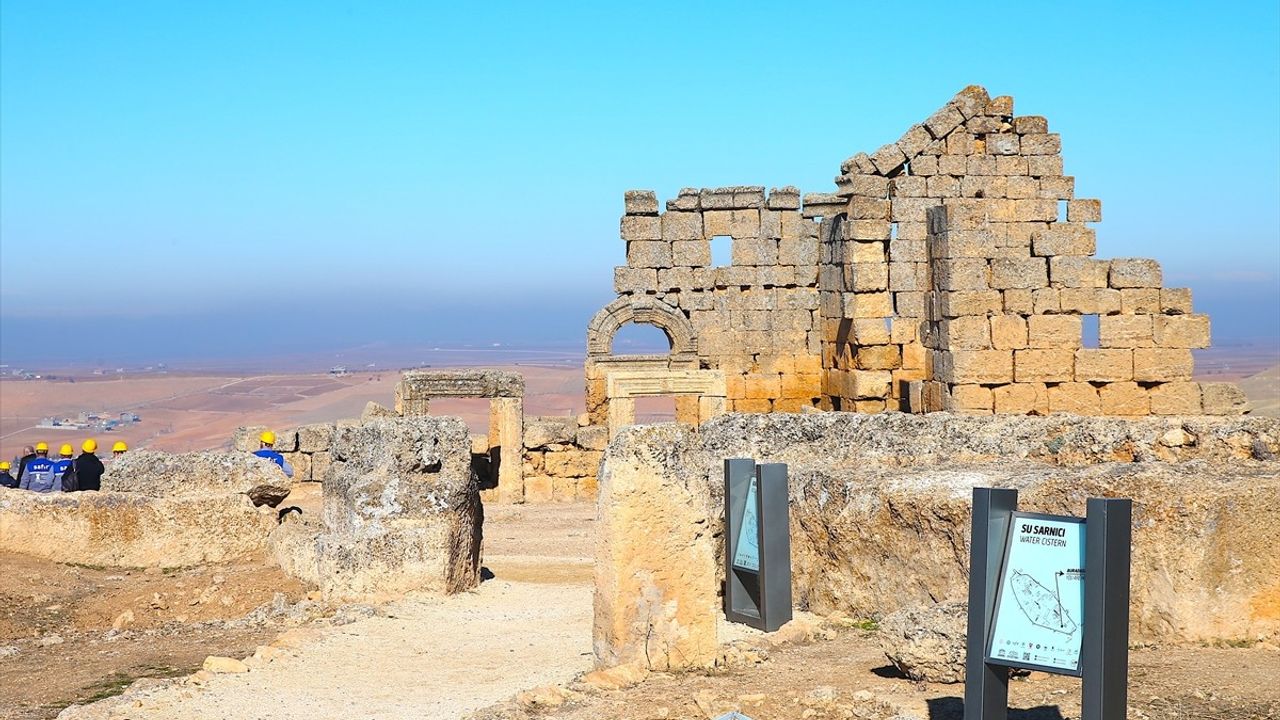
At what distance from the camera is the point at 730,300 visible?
69.7ft

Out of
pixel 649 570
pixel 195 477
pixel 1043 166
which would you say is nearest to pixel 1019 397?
pixel 1043 166

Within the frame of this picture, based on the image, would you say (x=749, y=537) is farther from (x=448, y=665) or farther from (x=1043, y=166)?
(x=1043, y=166)

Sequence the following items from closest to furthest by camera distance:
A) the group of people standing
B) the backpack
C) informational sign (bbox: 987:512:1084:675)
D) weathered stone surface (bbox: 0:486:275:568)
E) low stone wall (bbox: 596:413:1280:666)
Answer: informational sign (bbox: 987:512:1084:675)
low stone wall (bbox: 596:413:1280:666)
weathered stone surface (bbox: 0:486:275:568)
the backpack
the group of people standing

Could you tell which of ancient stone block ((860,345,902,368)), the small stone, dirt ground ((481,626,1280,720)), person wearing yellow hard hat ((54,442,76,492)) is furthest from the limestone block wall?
dirt ground ((481,626,1280,720))

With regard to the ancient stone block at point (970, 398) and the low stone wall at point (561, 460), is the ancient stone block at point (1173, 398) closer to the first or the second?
the ancient stone block at point (970, 398)

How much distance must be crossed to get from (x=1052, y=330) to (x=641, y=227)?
7251 mm

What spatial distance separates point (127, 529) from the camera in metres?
11.7

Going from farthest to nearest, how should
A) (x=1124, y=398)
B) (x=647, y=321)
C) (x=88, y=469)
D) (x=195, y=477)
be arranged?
(x=647, y=321) < (x=1124, y=398) < (x=88, y=469) < (x=195, y=477)

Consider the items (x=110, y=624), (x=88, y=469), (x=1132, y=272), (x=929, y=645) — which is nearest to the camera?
(x=929, y=645)

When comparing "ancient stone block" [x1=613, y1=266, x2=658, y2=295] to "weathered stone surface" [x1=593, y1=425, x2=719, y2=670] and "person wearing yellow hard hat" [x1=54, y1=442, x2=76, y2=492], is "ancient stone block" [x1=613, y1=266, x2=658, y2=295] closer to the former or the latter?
"person wearing yellow hard hat" [x1=54, y1=442, x2=76, y2=492]

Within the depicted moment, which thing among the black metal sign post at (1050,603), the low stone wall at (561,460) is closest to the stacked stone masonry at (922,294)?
the low stone wall at (561,460)

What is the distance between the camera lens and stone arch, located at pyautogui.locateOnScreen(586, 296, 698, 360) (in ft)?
68.1

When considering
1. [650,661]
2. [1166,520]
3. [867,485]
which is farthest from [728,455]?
[1166,520]

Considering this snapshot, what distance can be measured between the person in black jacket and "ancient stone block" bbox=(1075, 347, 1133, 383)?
10.8 metres
